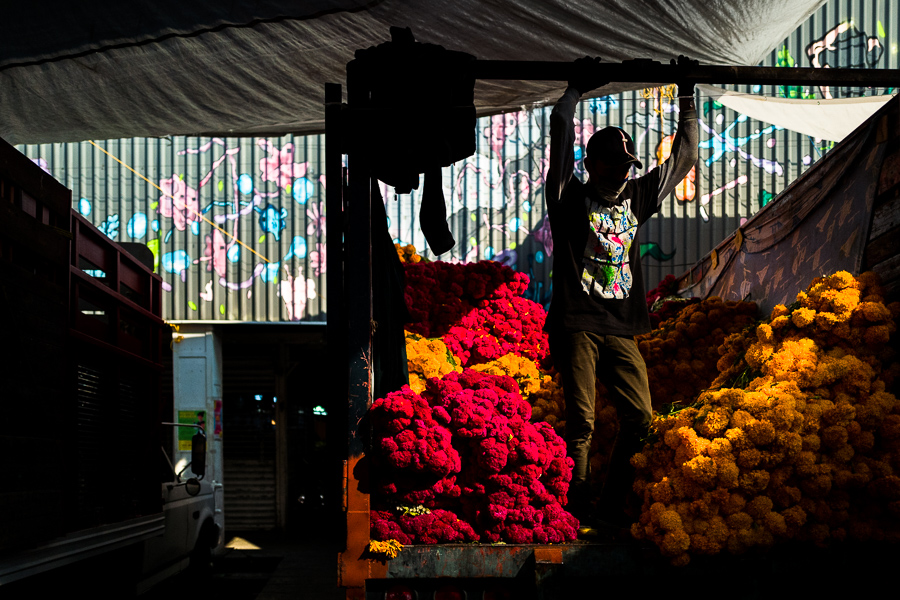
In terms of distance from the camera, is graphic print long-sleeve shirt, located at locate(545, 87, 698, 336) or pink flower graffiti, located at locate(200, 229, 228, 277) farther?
pink flower graffiti, located at locate(200, 229, 228, 277)

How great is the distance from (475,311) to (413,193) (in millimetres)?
7393

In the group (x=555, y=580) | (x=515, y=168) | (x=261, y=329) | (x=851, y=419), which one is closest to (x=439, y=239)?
(x=555, y=580)

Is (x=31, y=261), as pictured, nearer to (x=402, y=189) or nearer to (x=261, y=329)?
(x=402, y=189)

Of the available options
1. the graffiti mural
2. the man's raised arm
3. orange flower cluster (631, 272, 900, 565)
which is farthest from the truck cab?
the graffiti mural

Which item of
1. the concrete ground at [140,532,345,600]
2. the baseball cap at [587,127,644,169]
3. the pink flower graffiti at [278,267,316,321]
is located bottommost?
the concrete ground at [140,532,345,600]

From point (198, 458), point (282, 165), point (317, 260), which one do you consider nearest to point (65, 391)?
point (198, 458)

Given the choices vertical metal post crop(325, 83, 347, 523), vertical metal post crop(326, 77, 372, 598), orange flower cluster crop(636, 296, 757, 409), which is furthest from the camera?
orange flower cluster crop(636, 296, 757, 409)

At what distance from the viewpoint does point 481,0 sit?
4938mm

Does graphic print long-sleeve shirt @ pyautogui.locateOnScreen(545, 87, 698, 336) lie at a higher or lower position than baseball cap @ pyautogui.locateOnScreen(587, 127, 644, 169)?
lower

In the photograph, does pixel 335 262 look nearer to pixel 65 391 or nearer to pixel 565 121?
pixel 565 121

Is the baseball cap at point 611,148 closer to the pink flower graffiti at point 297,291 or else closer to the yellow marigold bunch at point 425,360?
the yellow marigold bunch at point 425,360

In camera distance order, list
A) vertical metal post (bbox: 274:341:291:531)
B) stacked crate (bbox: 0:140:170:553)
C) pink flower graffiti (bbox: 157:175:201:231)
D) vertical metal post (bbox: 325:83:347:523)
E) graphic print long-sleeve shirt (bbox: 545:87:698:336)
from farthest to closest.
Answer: vertical metal post (bbox: 274:341:291:531) < pink flower graffiti (bbox: 157:175:201:231) < stacked crate (bbox: 0:140:170:553) < graphic print long-sleeve shirt (bbox: 545:87:698:336) < vertical metal post (bbox: 325:83:347:523)

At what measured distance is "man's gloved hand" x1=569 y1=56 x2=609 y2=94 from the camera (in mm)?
3689

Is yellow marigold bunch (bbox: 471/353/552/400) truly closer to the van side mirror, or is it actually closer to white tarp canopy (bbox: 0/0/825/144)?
white tarp canopy (bbox: 0/0/825/144)
